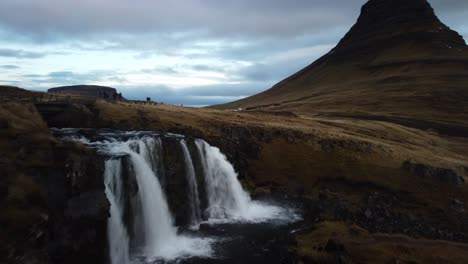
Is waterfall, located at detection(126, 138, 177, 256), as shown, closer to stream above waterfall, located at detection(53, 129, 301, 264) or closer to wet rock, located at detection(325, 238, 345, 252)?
stream above waterfall, located at detection(53, 129, 301, 264)

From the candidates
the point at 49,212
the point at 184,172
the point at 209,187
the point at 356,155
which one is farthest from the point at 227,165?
the point at 49,212

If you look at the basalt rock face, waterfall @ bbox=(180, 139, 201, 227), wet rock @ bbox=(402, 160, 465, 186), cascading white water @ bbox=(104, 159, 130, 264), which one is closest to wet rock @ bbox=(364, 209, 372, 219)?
wet rock @ bbox=(402, 160, 465, 186)

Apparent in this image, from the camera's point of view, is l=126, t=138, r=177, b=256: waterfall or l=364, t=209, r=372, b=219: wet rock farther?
l=364, t=209, r=372, b=219: wet rock

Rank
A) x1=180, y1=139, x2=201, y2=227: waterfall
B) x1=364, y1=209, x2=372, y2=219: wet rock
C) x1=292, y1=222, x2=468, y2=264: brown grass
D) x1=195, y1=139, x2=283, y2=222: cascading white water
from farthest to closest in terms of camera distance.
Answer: x1=195, y1=139, x2=283, y2=222: cascading white water < x1=364, y1=209, x2=372, y2=219: wet rock < x1=180, y1=139, x2=201, y2=227: waterfall < x1=292, y1=222, x2=468, y2=264: brown grass

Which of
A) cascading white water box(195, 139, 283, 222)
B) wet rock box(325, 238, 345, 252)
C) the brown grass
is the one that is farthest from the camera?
cascading white water box(195, 139, 283, 222)

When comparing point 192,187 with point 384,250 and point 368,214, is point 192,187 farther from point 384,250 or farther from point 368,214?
point 384,250

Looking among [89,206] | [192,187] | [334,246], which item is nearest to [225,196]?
[192,187]

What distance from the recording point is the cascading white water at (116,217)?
34906mm

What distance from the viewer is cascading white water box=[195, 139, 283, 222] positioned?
169ft

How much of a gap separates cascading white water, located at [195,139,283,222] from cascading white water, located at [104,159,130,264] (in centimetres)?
1571

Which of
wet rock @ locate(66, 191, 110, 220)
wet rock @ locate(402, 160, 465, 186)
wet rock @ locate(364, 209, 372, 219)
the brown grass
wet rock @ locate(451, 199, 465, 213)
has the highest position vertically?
wet rock @ locate(66, 191, 110, 220)

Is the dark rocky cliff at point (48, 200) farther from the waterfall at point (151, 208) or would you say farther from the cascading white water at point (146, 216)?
the waterfall at point (151, 208)

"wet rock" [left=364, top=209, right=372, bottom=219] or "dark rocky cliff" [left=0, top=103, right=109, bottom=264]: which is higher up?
"dark rocky cliff" [left=0, top=103, right=109, bottom=264]

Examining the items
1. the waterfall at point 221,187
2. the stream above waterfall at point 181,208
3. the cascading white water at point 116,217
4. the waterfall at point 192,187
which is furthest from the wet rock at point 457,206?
the cascading white water at point 116,217
